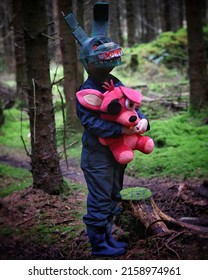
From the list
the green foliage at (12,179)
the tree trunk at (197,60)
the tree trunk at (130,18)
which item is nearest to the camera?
the green foliage at (12,179)

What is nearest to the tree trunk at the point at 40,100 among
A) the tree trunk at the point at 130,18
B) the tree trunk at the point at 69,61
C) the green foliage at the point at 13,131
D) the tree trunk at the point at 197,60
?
the tree trunk at the point at 69,61

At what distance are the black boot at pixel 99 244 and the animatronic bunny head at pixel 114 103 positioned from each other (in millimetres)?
902

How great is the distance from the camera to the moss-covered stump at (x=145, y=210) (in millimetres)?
3553

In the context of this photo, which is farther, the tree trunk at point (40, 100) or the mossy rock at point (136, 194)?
the tree trunk at point (40, 100)

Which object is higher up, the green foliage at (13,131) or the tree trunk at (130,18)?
the tree trunk at (130,18)

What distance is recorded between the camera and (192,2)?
7.16 meters

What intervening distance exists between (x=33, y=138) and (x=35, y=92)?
0.53 metres

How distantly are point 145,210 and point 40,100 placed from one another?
1757mm

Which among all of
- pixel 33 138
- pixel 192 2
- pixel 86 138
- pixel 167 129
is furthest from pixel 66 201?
pixel 192 2

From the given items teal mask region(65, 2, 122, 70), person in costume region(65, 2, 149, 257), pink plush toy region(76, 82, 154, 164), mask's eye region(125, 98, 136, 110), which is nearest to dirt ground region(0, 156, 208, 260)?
person in costume region(65, 2, 149, 257)

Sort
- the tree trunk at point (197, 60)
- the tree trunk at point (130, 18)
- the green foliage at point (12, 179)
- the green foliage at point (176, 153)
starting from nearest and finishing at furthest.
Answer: the green foliage at point (12, 179)
the green foliage at point (176, 153)
the tree trunk at point (197, 60)
the tree trunk at point (130, 18)

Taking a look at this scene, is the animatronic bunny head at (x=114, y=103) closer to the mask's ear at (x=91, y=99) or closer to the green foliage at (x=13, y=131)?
the mask's ear at (x=91, y=99)

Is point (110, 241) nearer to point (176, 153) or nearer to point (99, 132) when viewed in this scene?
point (99, 132)
